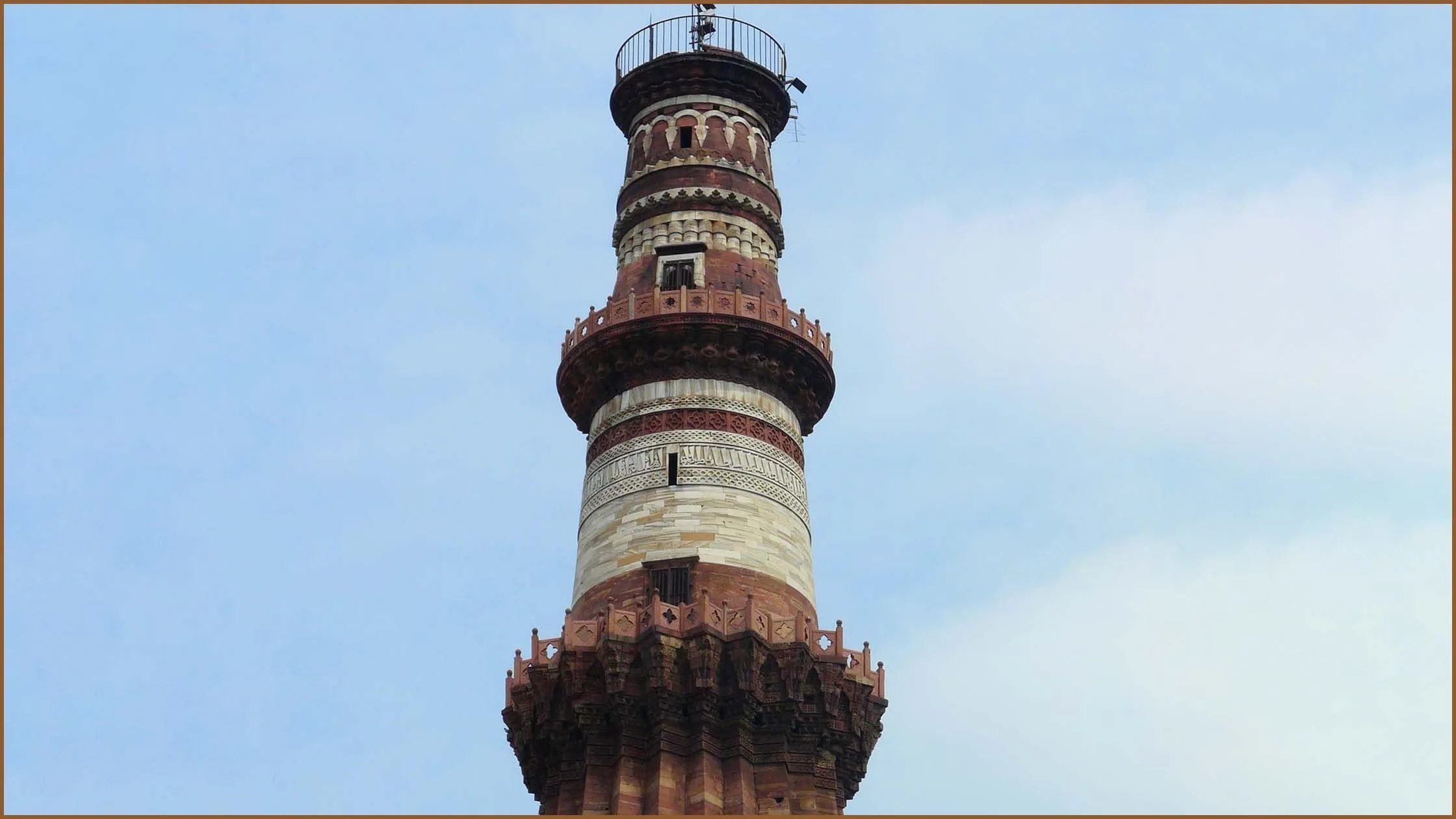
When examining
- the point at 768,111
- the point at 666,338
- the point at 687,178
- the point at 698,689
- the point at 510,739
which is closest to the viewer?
the point at 698,689

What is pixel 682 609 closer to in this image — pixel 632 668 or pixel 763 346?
pixel 632 668

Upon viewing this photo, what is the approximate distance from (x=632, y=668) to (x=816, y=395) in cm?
763

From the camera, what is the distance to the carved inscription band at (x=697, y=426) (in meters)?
33.1

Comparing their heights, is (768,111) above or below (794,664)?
above

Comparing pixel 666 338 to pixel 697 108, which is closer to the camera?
pixel 666 338

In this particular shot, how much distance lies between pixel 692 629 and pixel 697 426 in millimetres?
4543

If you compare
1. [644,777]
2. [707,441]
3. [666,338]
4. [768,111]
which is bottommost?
[644,777]

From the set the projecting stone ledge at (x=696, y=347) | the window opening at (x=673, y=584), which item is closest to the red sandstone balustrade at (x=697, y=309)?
the projecting stone ledge at (x=696, y=347)

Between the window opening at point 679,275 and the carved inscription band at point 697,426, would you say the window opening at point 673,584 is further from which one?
the window opening at point 679,275

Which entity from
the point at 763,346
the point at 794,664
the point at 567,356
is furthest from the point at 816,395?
the point at 794,664

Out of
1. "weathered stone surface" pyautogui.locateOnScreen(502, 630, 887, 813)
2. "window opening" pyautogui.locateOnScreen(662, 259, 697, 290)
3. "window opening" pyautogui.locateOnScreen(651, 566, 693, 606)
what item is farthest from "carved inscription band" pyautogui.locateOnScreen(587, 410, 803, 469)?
"weathered stone surface" pyautogui.locateOnScreen(502, 630, 887, 813)

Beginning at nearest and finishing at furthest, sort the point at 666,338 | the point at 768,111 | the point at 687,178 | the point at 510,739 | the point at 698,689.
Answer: the point at 698,689 < the point at 510,739 < the point at 666,338 < the point at 687,178 < the point at 768,111

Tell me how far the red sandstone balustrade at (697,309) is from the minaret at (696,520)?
0.14ft

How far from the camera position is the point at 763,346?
112 ft
